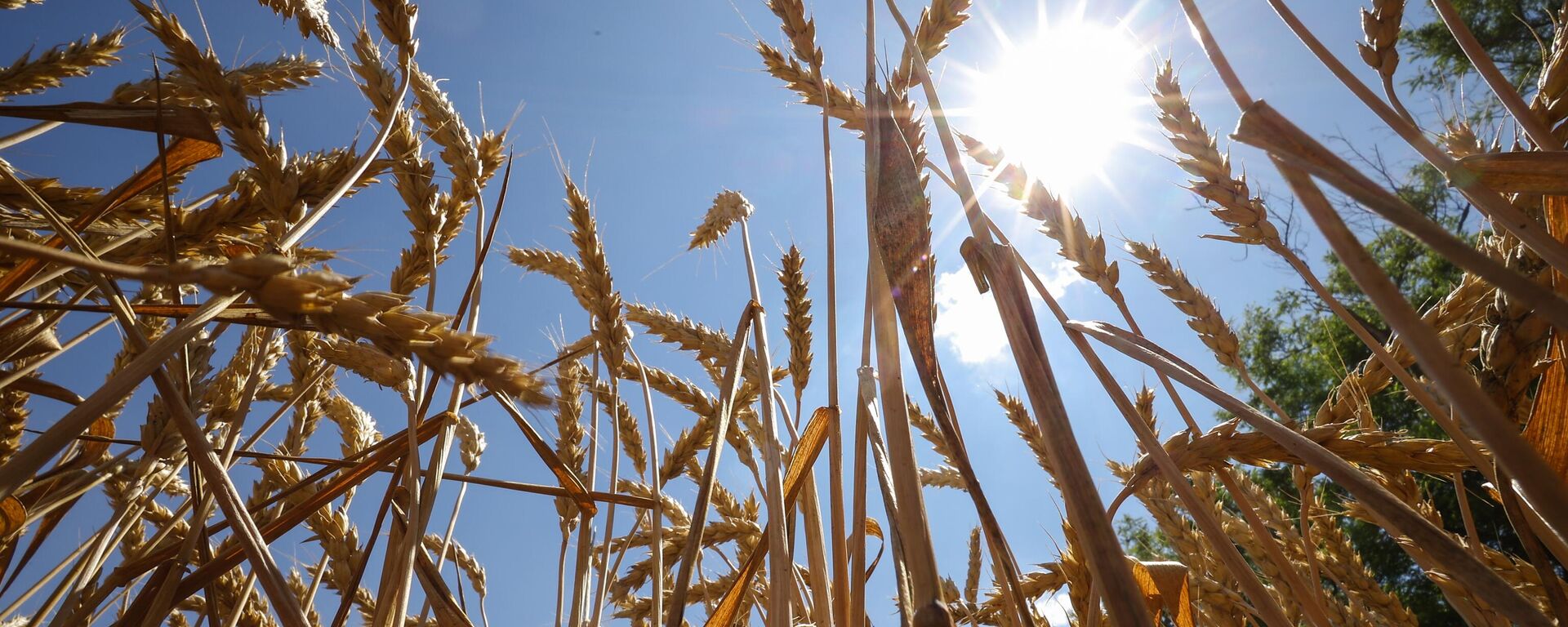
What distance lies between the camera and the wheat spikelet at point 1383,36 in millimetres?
909

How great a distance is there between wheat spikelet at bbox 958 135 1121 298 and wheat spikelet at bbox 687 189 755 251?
147 cm

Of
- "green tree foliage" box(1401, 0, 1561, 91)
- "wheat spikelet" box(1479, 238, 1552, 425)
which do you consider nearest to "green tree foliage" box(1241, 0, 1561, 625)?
"green tree foliage" box(1401, 0, 1561, 91)

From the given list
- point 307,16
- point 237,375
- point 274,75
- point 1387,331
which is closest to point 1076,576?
point 307,16

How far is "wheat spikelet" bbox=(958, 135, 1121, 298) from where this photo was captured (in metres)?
1.24

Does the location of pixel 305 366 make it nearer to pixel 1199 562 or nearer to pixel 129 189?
pixel 129 189

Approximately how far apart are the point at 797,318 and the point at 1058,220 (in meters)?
0.67

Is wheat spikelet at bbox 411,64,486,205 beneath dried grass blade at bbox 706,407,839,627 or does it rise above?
above

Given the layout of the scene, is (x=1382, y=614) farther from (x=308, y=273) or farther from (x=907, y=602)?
(x=308, y=273)

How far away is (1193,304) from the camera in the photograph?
1511 millimetres

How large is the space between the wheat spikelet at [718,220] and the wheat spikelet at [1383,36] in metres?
1.95

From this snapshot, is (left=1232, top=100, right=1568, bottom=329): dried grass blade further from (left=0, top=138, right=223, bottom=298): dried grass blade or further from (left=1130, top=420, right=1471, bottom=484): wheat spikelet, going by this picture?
(left=0, top=138, right=223, bottom=298): dried grass blade

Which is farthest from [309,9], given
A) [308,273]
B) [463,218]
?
[308,273]

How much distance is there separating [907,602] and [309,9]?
1.41 metres

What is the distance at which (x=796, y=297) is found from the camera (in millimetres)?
1755
